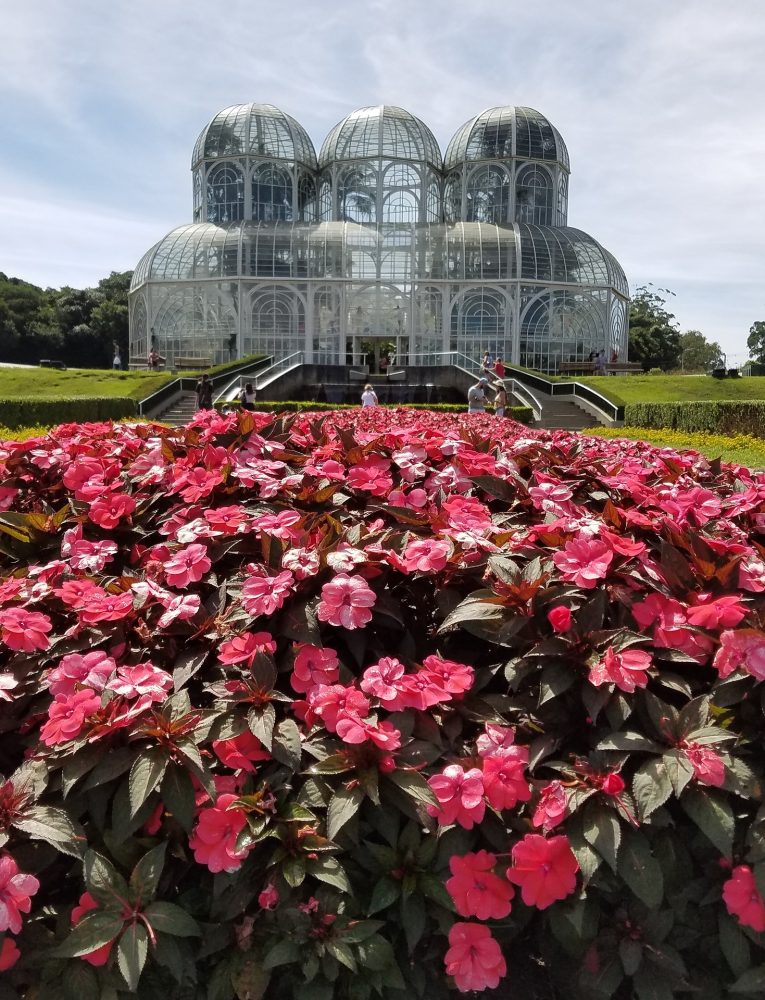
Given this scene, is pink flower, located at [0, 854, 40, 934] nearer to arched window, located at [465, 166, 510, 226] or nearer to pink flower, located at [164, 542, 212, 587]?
pink flower, located at [164, 542, 212, 587]

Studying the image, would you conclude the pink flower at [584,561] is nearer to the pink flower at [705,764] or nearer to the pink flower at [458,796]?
the pink flower at [705,764]

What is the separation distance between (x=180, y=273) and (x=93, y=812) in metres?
35.2

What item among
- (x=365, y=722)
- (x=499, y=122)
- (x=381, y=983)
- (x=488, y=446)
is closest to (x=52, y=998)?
(x=381, y=983)

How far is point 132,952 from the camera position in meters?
1.40

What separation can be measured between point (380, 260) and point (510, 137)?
29.6 ft

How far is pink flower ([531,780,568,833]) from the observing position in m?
1.51

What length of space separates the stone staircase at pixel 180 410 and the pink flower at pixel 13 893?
72.9 feet

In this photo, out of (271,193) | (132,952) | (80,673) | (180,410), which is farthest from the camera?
(271,193)

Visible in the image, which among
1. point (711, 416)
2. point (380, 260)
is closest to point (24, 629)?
point (711, 416)

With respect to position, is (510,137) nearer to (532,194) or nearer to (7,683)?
(532,194)

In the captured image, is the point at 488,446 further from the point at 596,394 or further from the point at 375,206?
the point at 375,206

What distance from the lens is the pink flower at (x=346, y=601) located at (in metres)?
1.74

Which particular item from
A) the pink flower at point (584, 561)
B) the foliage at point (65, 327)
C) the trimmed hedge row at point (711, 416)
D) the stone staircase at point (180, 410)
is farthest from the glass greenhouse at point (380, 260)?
the pink flower at point (584, 561)

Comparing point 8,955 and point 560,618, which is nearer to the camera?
point 8,955
